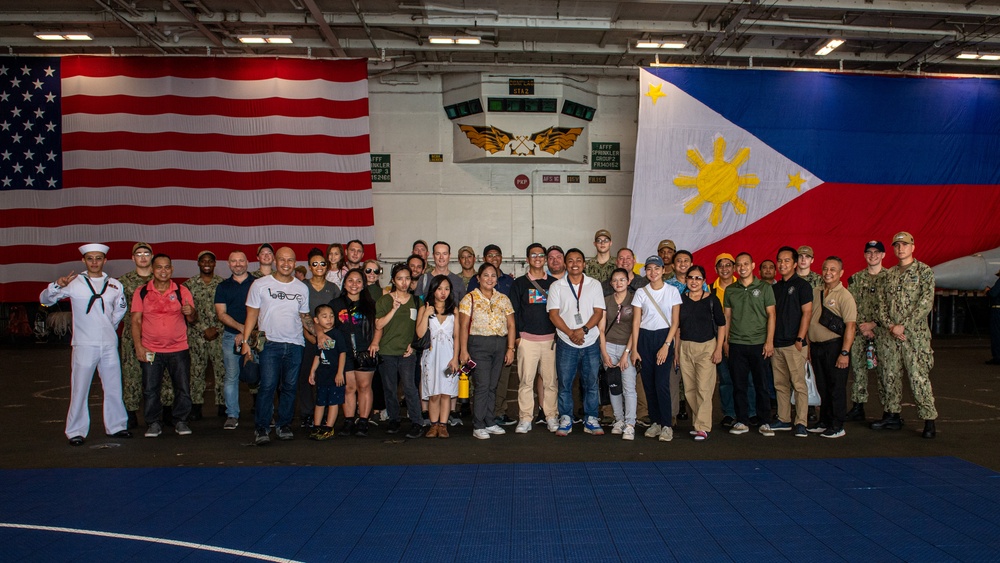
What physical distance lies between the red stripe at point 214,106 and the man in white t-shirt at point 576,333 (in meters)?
8.77

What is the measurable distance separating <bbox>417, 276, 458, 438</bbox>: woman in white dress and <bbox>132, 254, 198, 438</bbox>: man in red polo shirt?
2.32 metres

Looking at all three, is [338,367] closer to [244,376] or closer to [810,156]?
[244,376]

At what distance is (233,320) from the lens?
7129 millimetres

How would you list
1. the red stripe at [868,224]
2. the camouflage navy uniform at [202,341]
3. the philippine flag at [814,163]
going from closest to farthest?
the camouflage navy uniform at [202,341] → the philippine flag at [814,163] → the red stripe at [868,224]

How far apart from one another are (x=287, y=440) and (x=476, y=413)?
5.79ft

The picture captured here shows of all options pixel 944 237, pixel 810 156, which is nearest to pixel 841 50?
pixel 810 156

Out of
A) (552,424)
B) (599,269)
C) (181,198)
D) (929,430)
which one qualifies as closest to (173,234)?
(181,198)

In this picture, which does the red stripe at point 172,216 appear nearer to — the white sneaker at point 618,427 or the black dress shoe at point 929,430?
the white sneaker at point 618,427

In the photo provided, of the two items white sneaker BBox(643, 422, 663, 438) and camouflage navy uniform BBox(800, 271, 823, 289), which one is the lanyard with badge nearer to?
white sneaker BBox(643, 422, 663, 438)

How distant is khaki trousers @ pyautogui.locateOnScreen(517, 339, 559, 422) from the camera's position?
682 centimetres

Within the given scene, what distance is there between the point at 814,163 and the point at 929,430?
9110 mm

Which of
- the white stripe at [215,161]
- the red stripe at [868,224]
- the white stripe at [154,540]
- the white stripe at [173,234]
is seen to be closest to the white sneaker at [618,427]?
the white stripe at [154,540]

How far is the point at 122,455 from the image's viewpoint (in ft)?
19.8

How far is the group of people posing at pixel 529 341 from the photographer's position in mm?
6508
